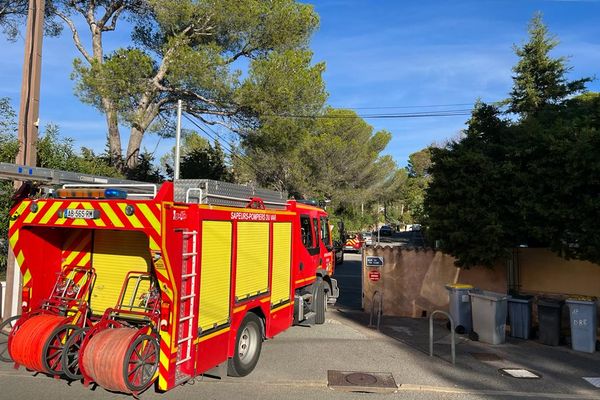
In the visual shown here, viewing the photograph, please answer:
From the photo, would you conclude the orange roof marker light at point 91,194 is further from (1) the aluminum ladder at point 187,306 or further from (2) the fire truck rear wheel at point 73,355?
(2) the fire truck rear wheel at point 73,355

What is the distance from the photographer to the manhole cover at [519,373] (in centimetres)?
642

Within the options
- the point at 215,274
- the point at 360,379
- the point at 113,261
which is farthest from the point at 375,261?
the point at 113,261

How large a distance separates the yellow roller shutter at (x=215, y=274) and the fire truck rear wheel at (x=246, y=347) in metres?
0.64

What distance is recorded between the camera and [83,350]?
4742 millimetres

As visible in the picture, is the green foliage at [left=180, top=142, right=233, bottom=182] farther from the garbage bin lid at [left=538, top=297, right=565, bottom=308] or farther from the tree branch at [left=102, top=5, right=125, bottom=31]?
the garbage bin lid at [left=538, top=297, right=565, bottom=308]

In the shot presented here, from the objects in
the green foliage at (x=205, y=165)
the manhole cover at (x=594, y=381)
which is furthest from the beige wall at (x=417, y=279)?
the green foliage at (x=205, y=165)

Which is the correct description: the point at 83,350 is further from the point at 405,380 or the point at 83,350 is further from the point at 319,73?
the point at 319,73

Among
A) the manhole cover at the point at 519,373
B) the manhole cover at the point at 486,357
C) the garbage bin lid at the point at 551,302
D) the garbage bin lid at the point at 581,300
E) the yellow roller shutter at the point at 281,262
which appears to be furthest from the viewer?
the garbage bin lid at the point at 551,302

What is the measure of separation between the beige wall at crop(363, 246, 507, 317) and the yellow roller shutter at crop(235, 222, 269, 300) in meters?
5.10

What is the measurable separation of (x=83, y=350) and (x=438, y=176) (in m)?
7.75

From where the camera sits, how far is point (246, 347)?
20.4 feet

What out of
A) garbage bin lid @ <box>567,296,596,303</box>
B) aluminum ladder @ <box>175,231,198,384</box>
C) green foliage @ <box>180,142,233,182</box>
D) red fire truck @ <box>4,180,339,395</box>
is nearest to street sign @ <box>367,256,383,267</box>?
garbage bin lid @ <box>567,296,596,303</box>

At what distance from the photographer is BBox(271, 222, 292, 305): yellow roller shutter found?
23.0ft

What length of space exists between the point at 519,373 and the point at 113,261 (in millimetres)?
5837
